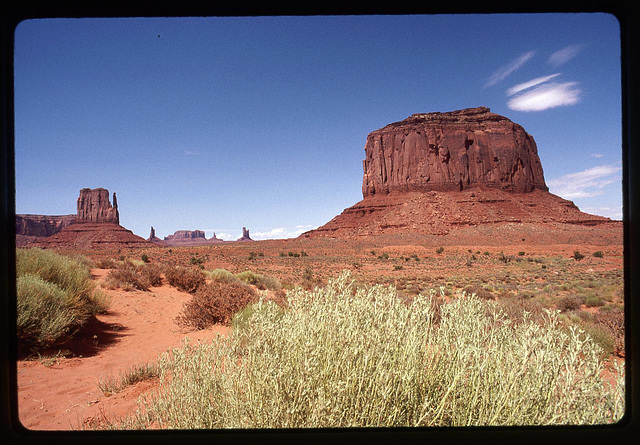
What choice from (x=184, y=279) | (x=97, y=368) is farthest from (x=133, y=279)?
(x=97, y=368)

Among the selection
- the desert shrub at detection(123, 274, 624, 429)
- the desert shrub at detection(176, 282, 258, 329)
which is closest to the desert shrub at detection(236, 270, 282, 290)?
the desert shrub at detection(176, 282, 258, 329)

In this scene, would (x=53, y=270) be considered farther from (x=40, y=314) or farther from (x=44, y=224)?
(x=44, y=224)

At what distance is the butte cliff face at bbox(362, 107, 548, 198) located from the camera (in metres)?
59.5

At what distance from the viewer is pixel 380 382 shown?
139 centimetres

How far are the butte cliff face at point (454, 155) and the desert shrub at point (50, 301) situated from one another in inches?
2371

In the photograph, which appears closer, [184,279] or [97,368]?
[97,368]

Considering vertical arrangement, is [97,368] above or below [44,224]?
below

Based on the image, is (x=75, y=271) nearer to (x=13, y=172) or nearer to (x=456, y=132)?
(x=13, y=172)

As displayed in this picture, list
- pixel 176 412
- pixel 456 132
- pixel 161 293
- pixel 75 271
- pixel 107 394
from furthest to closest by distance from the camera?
pixel 456 132 < pixel 161 293 < pixel 75 271 < pixel 107 394 < pixel 176 412

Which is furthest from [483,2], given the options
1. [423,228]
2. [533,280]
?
[423,228]

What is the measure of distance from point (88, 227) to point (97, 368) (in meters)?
74.3

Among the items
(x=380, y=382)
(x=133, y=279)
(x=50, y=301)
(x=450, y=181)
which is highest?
(x=450, y=181)

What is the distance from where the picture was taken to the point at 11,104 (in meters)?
1.20

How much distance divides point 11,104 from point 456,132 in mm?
70377
